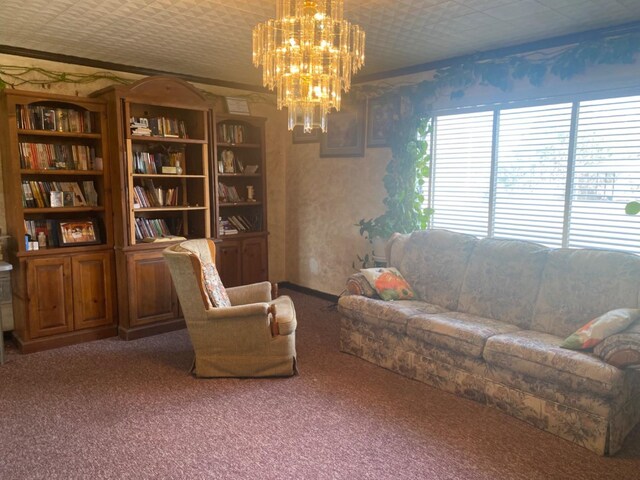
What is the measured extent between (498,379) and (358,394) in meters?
0.96

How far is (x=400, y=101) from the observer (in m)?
4.97

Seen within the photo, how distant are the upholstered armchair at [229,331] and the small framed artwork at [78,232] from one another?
1.29m

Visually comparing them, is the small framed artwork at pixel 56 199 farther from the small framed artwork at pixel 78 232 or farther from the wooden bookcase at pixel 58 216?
the small framed artwork at pixel 78 232

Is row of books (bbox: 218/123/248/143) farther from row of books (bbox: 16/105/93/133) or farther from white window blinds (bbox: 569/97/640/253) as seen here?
white window blinds (bbox: 569/97/640/253)

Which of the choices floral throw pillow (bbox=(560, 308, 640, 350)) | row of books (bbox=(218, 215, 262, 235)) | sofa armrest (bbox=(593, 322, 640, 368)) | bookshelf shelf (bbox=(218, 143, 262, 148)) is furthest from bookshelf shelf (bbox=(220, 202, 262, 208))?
sofa armrest (bbox=(593, 322, 640, 368))

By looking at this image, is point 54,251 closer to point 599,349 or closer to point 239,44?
point 239,44

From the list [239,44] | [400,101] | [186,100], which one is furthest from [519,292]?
[186,100]

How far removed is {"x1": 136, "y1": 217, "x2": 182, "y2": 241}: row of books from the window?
9.02ft

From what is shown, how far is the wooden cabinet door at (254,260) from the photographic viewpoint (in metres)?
5.66

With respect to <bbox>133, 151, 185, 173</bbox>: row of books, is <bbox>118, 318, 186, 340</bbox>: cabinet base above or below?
below

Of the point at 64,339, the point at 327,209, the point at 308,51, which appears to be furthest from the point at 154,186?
the point at 308,51

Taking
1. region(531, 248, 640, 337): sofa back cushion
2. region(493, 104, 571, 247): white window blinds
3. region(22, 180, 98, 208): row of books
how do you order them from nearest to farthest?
region(531, 248, 640, 337): sofa back cushion → region(493, 104, 571, 247): white window blinds → region(22, 180, 98, 208): row of books

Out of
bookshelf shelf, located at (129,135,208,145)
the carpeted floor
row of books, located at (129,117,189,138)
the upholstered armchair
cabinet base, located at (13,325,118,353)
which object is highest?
row of books, located at (129,117,189,138)

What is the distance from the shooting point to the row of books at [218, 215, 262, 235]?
5633 mm
